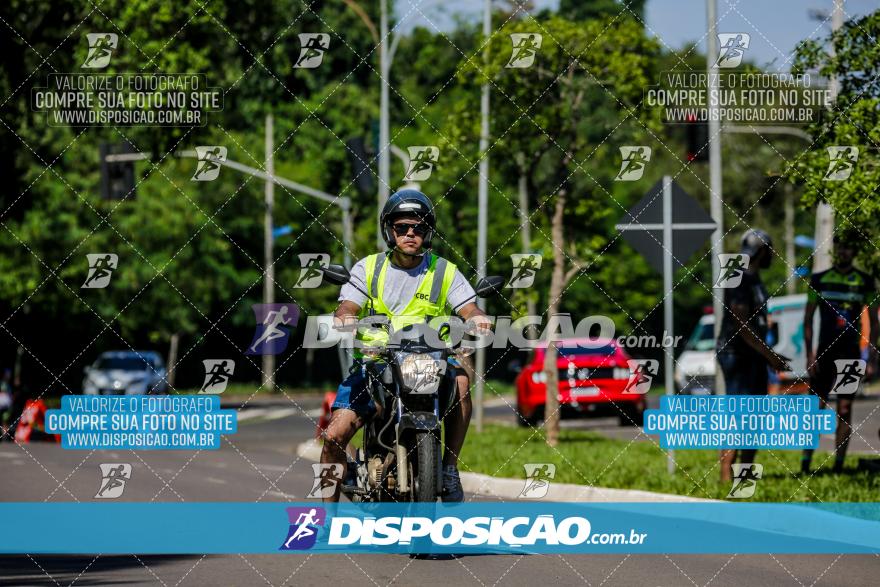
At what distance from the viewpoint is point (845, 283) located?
13.2m

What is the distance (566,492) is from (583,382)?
10101mm

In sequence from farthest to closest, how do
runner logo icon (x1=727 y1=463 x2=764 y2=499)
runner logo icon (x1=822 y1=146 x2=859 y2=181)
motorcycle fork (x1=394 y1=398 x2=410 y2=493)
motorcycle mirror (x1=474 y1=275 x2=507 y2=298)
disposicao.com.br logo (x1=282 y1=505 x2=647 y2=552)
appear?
runner logo icon (x1=822 y1=146 x2=859 y2=181), runner logo icon (x1=727 y1=463 x2=764 y2=499), disposicao.com.br logo (x1=282 y1=505 x2=647 y2=552), motorcycle mirror (x1=474 y1=275 x2=507 y2=298), motorcycle fork (x1=394 y1=398 x2=410 y2=493)

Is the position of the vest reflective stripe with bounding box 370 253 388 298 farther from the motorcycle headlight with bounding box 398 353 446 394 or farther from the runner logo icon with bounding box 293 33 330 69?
the runner logo icon with bounding box 293 33 330 69

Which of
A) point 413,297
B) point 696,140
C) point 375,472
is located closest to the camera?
point 375,472

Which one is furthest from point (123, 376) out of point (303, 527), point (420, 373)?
point (420, 373)

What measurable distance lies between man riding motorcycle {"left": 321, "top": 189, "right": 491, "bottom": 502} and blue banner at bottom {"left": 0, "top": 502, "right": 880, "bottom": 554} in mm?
468

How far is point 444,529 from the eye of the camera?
9375 millimetres

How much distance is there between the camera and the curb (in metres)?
12.3

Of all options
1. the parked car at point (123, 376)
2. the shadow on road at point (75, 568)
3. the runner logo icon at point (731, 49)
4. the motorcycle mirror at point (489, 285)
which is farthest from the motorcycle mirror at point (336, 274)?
the parked car at point (123, 376)

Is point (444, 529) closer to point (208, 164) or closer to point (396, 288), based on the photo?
point (396, 288)

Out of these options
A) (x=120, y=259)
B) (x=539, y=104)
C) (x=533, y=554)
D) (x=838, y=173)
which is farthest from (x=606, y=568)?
(x=120, y=259)

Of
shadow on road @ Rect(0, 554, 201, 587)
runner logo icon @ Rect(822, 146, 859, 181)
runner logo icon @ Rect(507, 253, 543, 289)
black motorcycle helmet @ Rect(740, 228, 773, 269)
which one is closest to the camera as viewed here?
shadow on road @ Rect(0, 554, 201, 587)

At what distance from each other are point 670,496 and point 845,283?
2.52m

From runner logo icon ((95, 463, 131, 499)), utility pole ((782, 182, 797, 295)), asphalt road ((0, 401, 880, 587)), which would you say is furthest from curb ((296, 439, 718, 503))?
utility pole ((782, 182, 797, 295))
